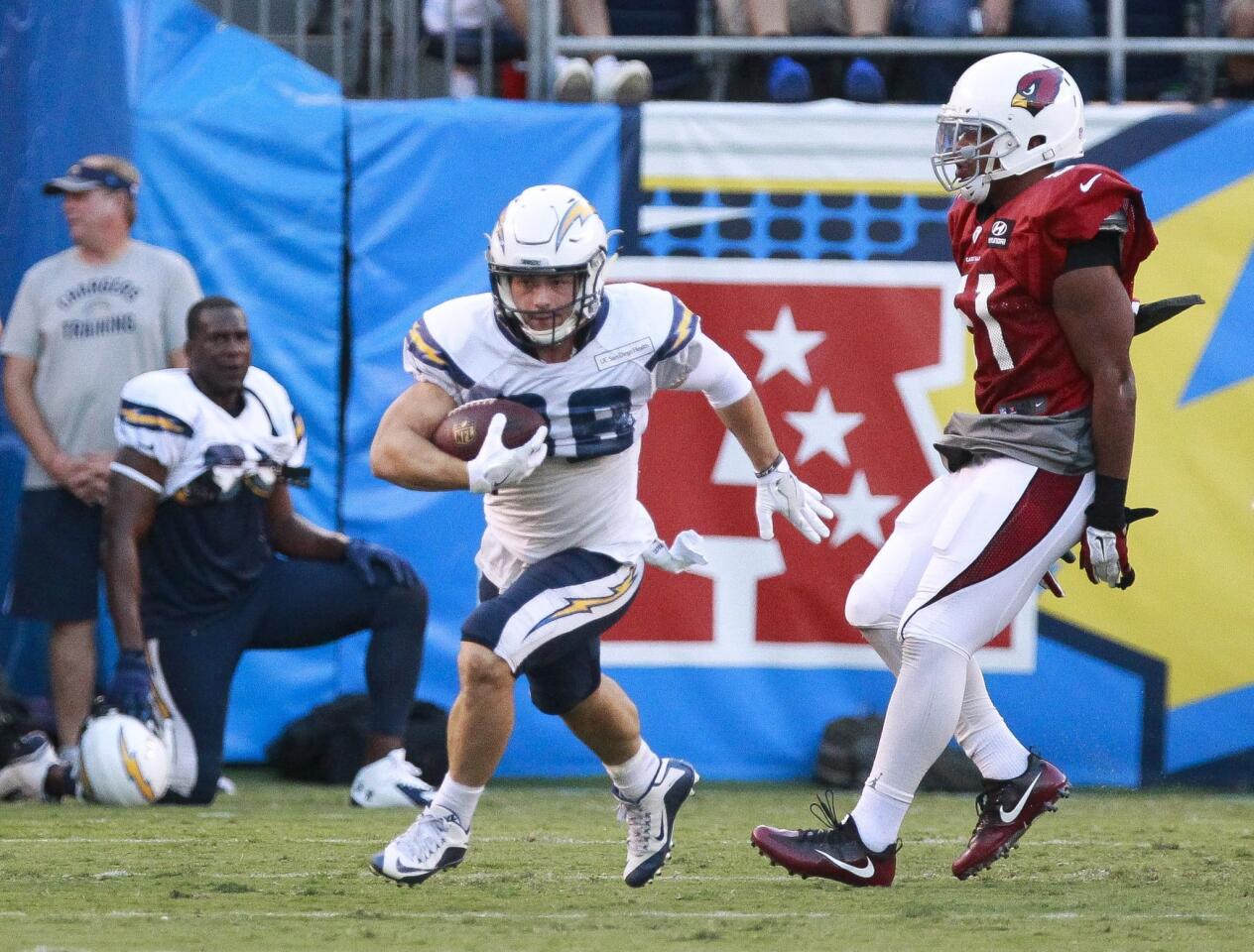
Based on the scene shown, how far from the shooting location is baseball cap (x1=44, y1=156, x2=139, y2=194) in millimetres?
6531

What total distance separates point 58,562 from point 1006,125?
3515 millimetres

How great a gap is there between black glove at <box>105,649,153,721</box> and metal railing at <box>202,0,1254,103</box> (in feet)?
7.50

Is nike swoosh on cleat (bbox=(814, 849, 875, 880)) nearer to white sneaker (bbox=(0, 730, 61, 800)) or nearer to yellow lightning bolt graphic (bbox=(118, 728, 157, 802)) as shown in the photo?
yellow lightning bolt graphic (bbox=(118, 728, 157, 802))

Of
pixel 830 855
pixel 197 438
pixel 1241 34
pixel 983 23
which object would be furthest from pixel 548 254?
pixel 1241 34

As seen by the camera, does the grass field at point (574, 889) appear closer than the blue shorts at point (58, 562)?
Yes

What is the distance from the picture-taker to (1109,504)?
13.9 feet

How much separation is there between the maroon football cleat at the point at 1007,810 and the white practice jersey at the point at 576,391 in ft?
2.96

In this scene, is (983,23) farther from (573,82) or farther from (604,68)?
(573,82)

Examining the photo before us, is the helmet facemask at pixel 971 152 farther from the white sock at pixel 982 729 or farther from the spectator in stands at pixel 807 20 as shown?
the spectator in stands at pixel 807 20

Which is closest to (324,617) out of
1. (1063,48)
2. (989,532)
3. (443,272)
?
(443,272)

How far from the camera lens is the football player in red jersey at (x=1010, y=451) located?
4.19 metres

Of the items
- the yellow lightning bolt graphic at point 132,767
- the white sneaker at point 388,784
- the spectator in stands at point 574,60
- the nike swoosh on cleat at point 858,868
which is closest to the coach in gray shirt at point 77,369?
the yellow lightning bolt graphic at point 132,767

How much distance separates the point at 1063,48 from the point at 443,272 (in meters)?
2.21

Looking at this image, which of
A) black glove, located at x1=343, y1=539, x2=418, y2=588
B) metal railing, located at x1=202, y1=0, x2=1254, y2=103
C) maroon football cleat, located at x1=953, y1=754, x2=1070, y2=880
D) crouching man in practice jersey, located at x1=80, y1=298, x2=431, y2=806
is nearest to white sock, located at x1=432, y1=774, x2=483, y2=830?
maroon football cleat, located at x1=953, y1=754, x2=1070, y2=880
